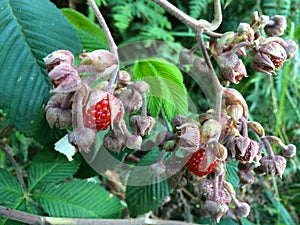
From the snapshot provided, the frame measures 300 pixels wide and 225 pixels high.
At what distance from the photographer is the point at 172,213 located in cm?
164

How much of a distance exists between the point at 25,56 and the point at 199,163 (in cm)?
35

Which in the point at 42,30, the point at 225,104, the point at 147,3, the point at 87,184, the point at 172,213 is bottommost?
the point at 172,213

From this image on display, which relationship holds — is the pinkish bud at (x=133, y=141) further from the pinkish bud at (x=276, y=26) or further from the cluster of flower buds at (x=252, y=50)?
the pinkish bud at (x=276, y=26)

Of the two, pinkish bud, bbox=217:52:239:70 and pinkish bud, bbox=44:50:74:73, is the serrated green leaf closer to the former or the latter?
pinkish bud, bbox=217:52:239:70

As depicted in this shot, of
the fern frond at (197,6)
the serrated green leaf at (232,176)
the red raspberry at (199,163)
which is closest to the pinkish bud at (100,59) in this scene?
the red raspberry at (199,163)

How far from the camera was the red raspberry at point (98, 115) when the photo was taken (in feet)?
2.15

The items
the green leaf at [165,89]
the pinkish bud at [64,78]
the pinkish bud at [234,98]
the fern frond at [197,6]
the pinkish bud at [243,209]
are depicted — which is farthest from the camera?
the fern frond at [197,6]

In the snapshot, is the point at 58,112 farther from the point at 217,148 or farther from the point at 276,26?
the point at 276,26

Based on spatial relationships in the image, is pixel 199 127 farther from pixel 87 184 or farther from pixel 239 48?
pixel 87 184

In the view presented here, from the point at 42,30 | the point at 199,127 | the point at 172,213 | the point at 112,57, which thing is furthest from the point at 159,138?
the point at 172,213

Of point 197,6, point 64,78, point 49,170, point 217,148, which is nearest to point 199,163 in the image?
point 217,148

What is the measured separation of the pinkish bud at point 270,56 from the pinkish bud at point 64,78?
292mm

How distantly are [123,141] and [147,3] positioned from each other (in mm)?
1178

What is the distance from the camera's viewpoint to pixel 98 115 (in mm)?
666
